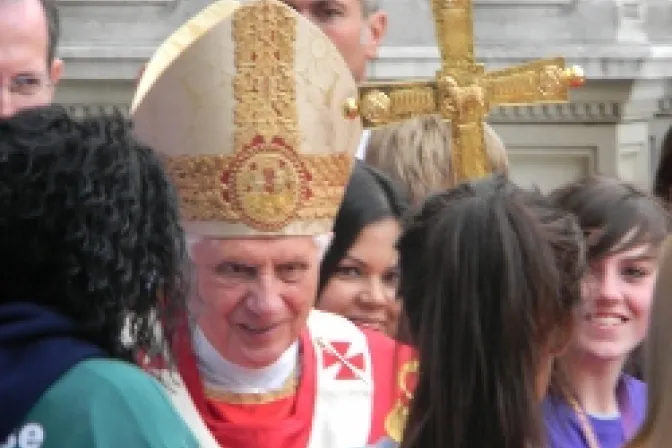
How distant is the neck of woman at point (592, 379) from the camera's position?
13.9 ft

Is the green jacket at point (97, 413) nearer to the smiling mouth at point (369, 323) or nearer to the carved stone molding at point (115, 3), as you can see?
the smiling mouth at point (369, 323)

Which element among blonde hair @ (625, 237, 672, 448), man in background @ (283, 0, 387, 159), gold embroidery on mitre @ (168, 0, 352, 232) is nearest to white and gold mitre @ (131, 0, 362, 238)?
gold embroidery on mitre @ (168, 0, 352, 232)

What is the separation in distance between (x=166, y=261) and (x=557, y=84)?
1507 millimetres

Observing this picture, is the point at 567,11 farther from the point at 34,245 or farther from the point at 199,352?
the point at 34,245

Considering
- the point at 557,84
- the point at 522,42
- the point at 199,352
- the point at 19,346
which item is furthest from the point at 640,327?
the point at 522,42

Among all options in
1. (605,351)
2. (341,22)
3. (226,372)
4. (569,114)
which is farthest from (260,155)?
(569,114)

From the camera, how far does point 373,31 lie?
5879mm

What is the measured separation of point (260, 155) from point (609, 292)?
29.8 inches

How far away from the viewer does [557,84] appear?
4418 mm

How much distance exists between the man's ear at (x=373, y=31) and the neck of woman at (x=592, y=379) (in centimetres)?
163

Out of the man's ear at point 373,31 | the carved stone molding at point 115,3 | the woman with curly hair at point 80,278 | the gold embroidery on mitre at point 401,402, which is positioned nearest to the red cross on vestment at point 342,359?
the gold embroidery on mitre at point 401,402

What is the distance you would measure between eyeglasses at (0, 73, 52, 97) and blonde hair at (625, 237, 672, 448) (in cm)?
167

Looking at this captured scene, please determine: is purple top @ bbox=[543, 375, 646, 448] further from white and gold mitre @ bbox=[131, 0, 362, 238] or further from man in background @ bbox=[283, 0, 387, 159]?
man in background @ bbox=[283, 0, 387, 159]

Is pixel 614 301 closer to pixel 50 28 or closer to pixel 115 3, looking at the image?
pixel 50 28
